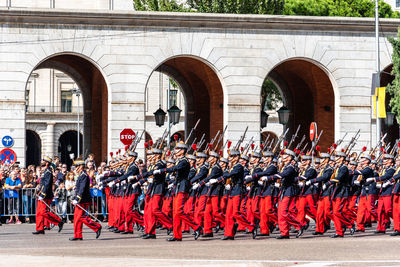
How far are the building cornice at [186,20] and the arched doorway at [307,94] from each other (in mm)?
1551

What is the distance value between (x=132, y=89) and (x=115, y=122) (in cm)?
141

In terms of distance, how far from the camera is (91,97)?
41281mm

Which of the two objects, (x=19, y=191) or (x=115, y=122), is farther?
(x=115, y=122)

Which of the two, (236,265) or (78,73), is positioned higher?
(78,73)

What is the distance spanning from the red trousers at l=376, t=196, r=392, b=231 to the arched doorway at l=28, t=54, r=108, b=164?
59.6ft

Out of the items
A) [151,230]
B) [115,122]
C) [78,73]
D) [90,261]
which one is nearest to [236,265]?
[90,261]

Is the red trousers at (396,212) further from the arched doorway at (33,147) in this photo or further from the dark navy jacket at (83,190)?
the arched doorway at (33,147)

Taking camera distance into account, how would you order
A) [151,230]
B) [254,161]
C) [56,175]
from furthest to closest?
[56,175], [254,161], [151,230]

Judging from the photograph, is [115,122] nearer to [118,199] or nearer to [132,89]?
[132,89]

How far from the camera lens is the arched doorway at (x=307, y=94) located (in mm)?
37719

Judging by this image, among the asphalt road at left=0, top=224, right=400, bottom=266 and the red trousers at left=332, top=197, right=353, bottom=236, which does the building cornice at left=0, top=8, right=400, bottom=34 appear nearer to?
the asphalt road at left=0, top=224, right=400, bottom=266

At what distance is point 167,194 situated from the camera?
2141 centimetres

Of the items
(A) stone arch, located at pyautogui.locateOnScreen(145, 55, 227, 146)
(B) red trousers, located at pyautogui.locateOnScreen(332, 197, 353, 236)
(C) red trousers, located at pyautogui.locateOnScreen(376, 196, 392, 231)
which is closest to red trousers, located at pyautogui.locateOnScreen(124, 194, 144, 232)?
(B) red trousers, located at pyautogui.locateOnScreen(332, 197, 353, 236)

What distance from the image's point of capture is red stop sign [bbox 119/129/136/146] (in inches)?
1266
